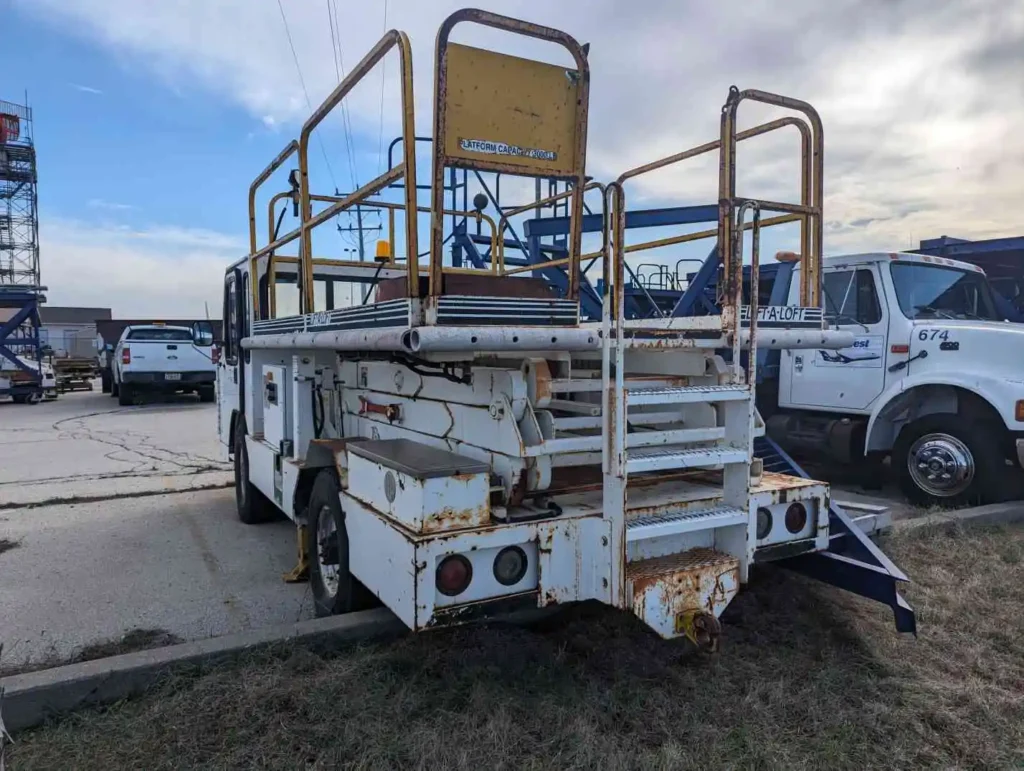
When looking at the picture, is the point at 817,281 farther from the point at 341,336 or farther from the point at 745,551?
the point at 341,336

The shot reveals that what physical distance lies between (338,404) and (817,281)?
3036 millimetres

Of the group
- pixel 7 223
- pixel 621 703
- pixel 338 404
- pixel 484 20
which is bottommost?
pixel 621 703

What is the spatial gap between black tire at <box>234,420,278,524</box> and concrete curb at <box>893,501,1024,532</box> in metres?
4.91

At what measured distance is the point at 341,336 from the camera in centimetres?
342

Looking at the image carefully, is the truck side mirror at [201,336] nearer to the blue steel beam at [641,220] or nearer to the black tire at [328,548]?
the blue steel beam at [641,220]

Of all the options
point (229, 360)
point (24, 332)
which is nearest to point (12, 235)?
point (24, 332)

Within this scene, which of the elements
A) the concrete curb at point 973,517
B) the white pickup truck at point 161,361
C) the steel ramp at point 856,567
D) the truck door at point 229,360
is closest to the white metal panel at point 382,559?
the steel ramp at point 856,567

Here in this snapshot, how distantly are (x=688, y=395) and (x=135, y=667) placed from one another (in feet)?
8.44

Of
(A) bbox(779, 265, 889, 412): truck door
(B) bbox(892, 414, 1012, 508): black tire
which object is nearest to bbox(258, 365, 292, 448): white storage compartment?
(A) bbox(779, 265, 889, 412): truck door

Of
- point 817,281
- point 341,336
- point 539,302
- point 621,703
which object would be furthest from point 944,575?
Result: point 341,336

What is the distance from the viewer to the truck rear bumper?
55.8 ft

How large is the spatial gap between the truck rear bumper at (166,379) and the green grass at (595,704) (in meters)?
15.5

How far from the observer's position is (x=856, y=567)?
11.9ft

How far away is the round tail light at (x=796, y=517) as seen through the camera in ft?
11.8
